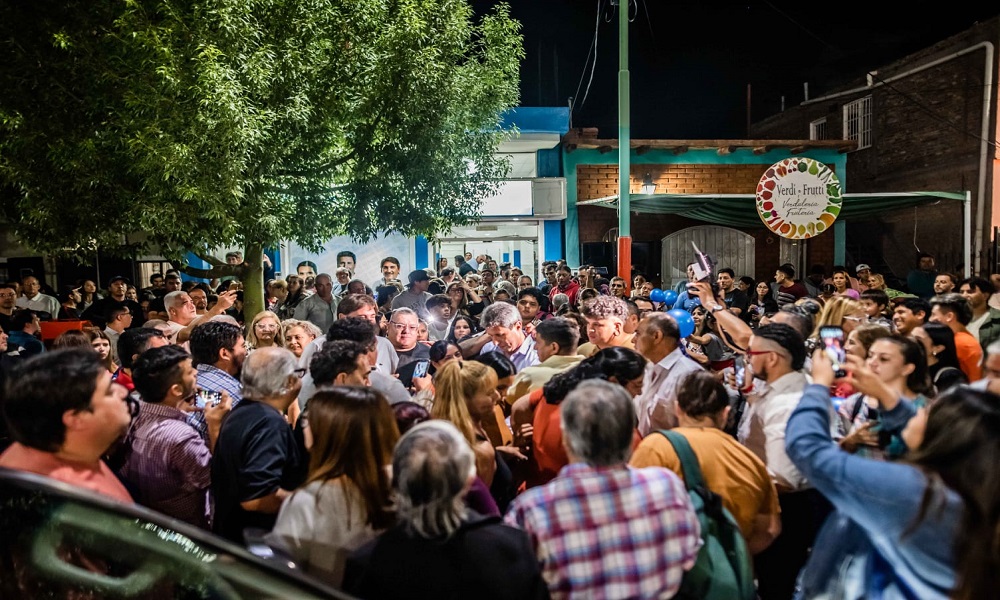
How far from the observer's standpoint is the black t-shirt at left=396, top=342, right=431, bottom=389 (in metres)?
5.72

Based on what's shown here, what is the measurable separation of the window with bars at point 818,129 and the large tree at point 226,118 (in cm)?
1721

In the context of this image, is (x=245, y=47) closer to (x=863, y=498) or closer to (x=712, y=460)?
(x=712, y=460)

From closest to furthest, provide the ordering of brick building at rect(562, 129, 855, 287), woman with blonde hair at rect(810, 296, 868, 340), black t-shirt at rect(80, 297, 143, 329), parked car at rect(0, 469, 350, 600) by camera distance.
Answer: parked car at rect(0, 469, 350, 600)
woman with blonde hair at rect(810, 296, 868, 340)
black t-shirt at rect(80, 297, 143, 329)
brick building at rect(562, 129, 855, 287)

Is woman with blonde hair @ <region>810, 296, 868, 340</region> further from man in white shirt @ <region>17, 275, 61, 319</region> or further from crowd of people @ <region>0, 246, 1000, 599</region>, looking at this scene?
man in white shirt @ <region>17, 275, 61, 319</region>

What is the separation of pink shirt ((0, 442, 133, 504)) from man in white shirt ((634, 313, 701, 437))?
2923 mm

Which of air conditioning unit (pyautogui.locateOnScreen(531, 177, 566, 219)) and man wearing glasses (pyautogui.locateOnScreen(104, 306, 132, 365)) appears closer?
man wearing glasses (pyautogui.locateOnScreen(104, 306, 132, 365))

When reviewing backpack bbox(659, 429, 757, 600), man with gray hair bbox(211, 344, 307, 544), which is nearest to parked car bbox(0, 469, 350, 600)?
man with gray hair bbox(211, 344, 307, 544)

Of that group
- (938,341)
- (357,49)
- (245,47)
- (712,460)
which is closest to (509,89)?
(357,49)

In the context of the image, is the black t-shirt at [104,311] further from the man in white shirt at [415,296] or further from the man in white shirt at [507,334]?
the man in white shirt at [507,334]

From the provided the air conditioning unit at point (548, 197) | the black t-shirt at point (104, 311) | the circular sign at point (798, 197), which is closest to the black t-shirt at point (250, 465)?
the black t-shirt at point (104, 311)

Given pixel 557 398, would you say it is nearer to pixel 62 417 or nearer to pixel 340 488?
pixel 340 488

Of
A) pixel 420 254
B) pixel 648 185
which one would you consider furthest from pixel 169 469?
pixel 648 185

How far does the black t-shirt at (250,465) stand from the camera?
3.00 metres

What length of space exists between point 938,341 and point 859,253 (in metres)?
A: 17.5
